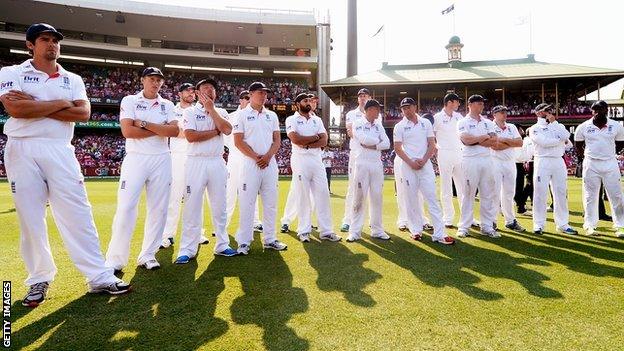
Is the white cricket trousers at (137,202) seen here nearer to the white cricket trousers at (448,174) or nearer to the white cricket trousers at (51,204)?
the white cricket trousers at (51,204)

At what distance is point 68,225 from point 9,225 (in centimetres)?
546

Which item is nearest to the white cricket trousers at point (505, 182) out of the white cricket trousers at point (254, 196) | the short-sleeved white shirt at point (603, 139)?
the short-sleeved white shirt at point (603, 139)

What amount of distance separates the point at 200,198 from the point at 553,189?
6.18 m

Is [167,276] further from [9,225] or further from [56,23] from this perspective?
[56,23]

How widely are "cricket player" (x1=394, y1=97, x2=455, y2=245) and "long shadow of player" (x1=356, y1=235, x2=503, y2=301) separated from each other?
1.87ft

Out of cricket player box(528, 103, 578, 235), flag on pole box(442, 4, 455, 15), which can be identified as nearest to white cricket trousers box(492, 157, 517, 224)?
cricket player box(528, 103, 578, 235)

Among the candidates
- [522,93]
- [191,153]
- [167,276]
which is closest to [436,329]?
[167,276]

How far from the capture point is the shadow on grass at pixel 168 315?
288 centimetres

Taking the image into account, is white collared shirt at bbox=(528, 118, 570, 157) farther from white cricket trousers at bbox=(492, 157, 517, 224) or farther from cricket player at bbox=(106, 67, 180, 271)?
cricket player at bbox=(106, 67, 180, 271)

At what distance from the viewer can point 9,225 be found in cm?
793

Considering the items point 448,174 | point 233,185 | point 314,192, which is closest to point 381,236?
point 314,192

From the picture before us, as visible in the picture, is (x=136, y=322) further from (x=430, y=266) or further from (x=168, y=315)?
(x=430, y=266)

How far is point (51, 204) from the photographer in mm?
3828

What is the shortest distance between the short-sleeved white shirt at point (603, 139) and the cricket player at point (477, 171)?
1853 mm
